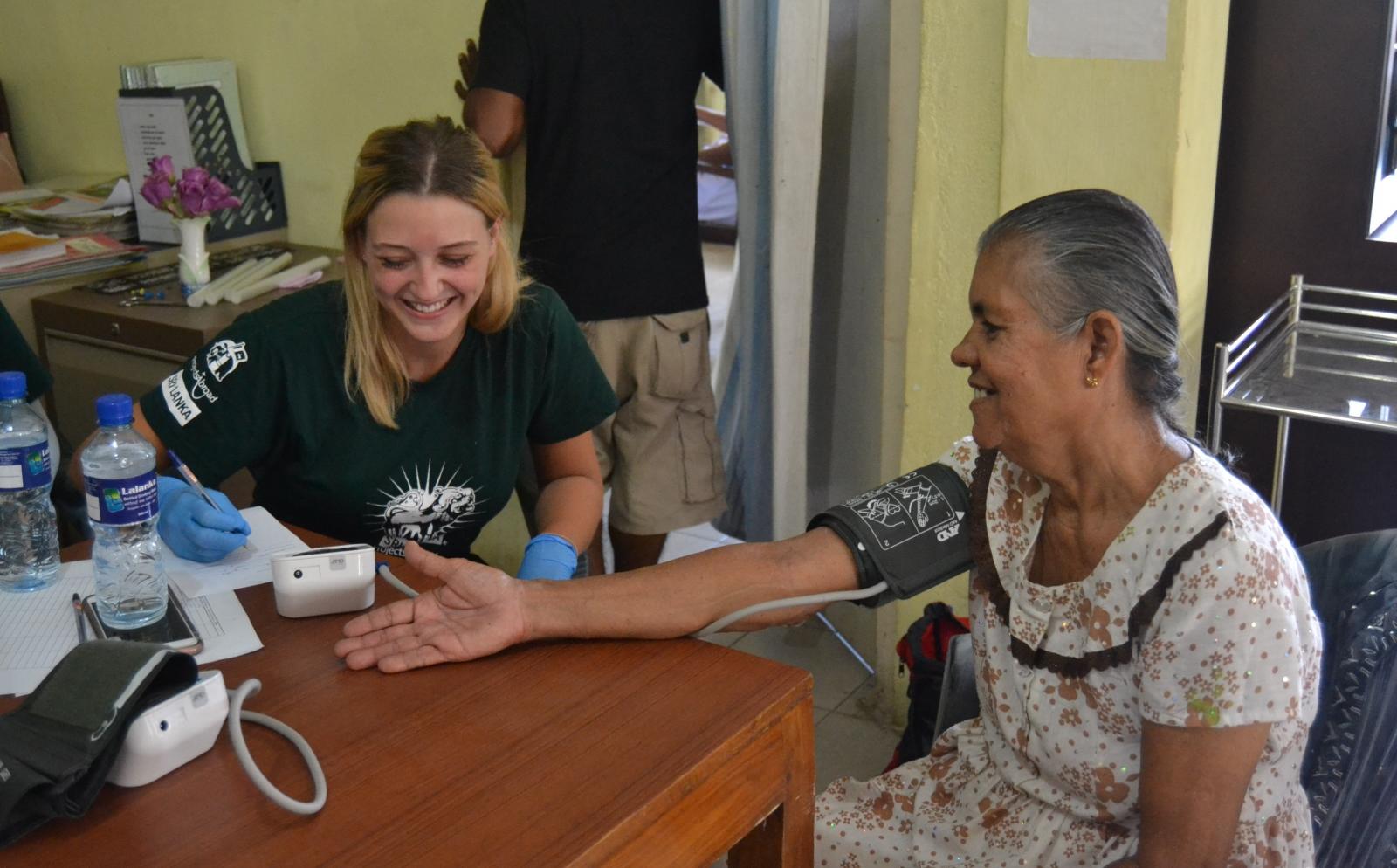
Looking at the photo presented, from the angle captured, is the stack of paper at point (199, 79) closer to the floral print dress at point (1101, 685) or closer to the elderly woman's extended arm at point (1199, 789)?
the floral print dress at point (1101, 685)

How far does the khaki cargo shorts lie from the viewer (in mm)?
2518

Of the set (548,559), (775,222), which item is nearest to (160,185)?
(775,222)

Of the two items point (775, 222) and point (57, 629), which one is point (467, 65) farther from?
point (57, 629)

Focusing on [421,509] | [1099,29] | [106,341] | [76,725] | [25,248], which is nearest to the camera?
[76,725]

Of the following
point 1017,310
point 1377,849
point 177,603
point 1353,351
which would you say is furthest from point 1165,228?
point 177,603

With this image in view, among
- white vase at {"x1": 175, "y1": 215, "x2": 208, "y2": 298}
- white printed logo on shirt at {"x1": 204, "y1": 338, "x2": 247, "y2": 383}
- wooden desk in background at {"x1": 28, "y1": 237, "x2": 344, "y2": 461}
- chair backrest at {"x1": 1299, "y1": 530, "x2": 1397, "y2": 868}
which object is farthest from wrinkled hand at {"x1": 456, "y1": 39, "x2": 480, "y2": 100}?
chair backrest at {"x1": 1299, "y1": 530, "x2": 1397, "y2": 868}

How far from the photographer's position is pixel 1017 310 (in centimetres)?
119

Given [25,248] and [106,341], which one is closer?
[106,341]

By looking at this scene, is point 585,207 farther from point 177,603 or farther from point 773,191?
point 177,603

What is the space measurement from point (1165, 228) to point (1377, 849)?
3.24 feet

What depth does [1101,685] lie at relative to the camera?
48.0 inches

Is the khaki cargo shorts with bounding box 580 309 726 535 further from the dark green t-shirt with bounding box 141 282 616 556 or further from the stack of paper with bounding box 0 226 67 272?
the stack of paper with bounding box 0 226 67 272

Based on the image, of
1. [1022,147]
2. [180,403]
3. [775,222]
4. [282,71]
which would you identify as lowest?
[180,403]

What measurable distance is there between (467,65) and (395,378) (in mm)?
1170
